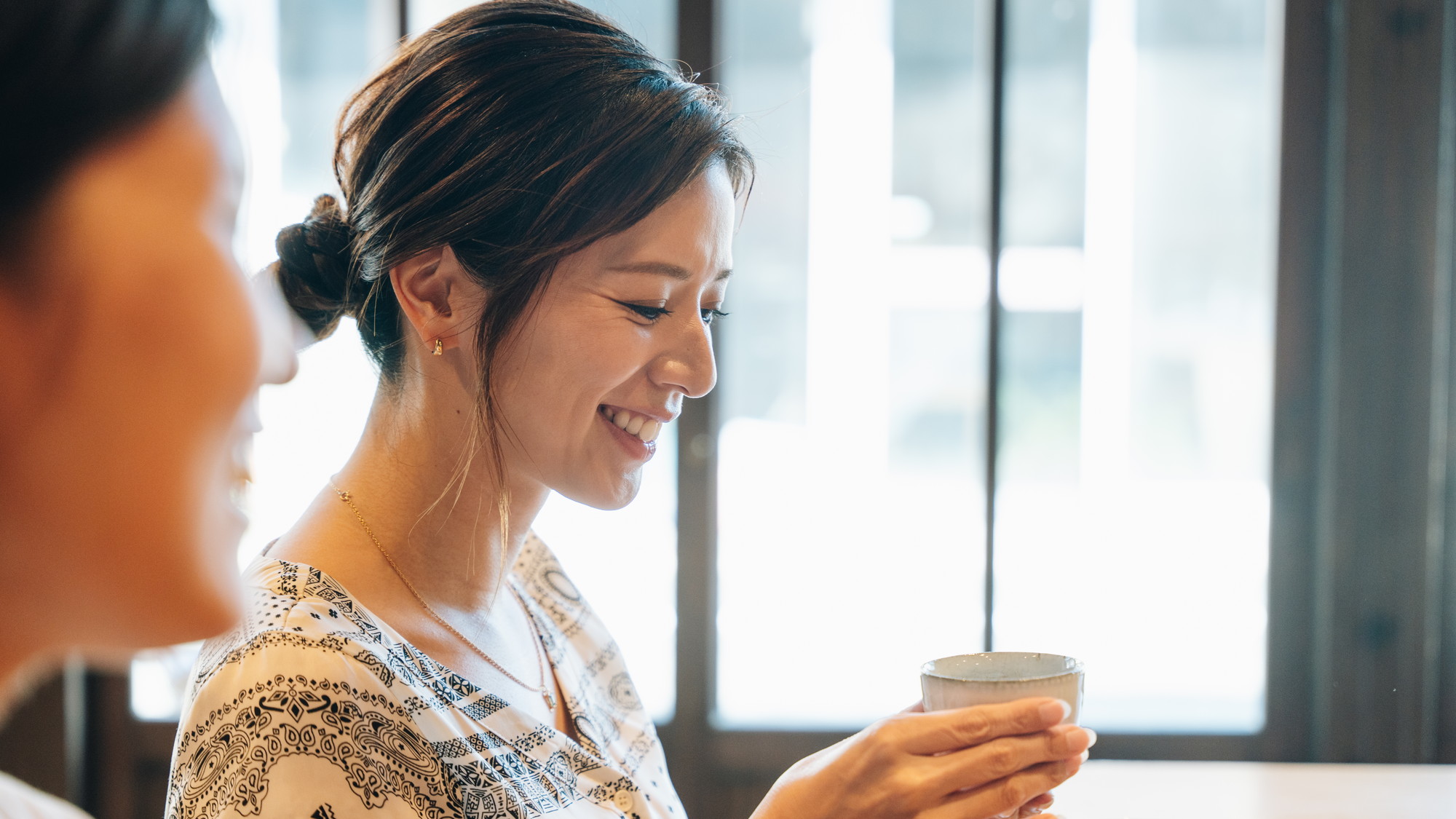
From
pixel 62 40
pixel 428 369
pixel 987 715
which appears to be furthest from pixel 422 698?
pixel 62 40

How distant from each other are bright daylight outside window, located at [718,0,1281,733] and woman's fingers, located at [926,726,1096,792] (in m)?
2.24

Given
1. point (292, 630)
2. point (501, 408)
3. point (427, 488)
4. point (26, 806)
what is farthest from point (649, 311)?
point (26, 806)

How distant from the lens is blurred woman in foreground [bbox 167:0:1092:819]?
904 mm

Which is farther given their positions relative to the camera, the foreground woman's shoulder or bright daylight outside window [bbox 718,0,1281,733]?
bright daylight outside window [bbox 718,0,1281,733]

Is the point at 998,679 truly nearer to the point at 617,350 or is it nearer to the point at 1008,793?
the point at 1008,793

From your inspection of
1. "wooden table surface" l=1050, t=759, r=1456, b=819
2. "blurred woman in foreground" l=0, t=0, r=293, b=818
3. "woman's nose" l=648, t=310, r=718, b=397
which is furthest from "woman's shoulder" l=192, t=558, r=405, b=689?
"wooden table surface" l=1050, t=759, r=1456, b=819

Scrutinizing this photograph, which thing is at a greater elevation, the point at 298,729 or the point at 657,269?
the point at 657,269

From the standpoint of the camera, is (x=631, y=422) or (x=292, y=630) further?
(x=631, y=422)

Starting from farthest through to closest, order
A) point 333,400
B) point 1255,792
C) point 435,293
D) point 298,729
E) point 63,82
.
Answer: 1. point 333,400
2. point 1255,792
3. point 435,293
4. point 298,729
5. point 63,82

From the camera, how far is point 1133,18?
3092mm

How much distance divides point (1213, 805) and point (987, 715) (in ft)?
1.90

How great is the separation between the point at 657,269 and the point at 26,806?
0.80 m

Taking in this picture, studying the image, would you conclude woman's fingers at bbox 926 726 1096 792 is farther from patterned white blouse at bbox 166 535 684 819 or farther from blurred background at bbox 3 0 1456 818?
blurred background at bbox 3 0 1456 818

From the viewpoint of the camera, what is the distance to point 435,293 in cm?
111
